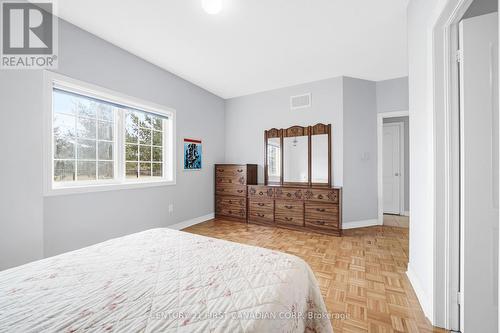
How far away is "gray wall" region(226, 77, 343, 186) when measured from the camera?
3.67m

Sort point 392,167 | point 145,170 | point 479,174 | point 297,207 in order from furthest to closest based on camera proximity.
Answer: point 392,167 → point 297,207 → point 145,170 → point 479,174

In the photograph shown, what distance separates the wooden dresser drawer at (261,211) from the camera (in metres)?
3.80

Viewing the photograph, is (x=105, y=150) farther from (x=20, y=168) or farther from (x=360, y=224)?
(x=360, y=224)

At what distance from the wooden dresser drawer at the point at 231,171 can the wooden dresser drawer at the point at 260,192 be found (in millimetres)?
320

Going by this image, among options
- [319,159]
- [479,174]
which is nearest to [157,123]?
[319,159]

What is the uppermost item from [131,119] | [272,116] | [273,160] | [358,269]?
[272,116]

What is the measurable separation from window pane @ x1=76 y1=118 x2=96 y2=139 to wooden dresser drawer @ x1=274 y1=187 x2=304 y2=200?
282 centimetres

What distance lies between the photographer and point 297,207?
3562 mm

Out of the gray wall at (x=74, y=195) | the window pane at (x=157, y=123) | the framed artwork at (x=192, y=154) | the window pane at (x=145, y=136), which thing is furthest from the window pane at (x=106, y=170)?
the framed artwork at (x=192, y=154)

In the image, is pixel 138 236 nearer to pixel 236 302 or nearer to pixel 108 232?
pixel 236 302

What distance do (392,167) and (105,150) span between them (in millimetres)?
5433

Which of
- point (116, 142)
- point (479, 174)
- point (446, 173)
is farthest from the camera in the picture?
point (116, 142)

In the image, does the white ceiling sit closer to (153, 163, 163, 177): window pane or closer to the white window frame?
the white window frame

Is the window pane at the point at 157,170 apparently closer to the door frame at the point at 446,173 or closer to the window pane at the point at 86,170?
Answer: the window pane at the point at 86,170
